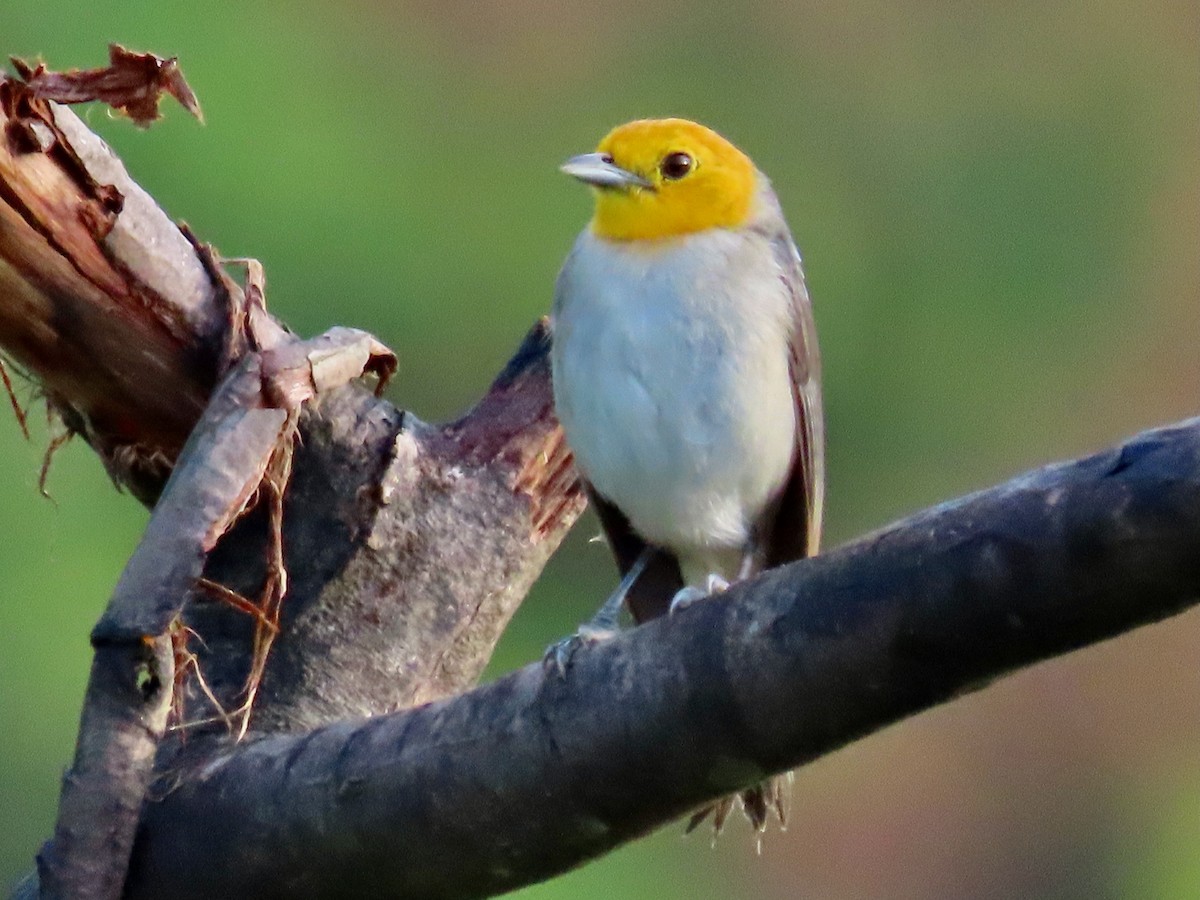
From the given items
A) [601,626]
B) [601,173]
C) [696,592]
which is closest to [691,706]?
[696,592]

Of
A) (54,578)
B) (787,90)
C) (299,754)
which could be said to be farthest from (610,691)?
(787,90)

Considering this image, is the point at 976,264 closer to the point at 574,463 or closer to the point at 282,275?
the point at 282,275

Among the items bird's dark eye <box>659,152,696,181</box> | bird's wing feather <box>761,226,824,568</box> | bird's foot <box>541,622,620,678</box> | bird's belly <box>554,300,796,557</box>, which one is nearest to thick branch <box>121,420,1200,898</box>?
bird's foot <box>541,622,620,678</box>

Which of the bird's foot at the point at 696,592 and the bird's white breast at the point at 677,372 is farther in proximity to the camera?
the bird's white breast at the point at 677,372

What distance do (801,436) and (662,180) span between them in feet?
1.59

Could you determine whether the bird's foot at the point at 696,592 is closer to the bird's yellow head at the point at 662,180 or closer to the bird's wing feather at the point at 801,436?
the bird's wing feather at the point at 801,436

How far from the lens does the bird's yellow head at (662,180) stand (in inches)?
121

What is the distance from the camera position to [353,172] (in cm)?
624

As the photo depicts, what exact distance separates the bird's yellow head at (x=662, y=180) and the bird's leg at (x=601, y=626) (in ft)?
1.98

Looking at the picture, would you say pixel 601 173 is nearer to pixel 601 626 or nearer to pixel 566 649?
pixel 601 626

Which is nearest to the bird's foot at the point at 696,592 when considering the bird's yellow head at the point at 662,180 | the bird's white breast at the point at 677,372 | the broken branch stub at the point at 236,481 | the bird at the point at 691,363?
the bird at the point at 691,363

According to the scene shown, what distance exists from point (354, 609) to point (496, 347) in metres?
3.46

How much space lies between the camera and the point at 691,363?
2.88 m

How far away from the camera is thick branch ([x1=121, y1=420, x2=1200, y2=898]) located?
68.2 inches
